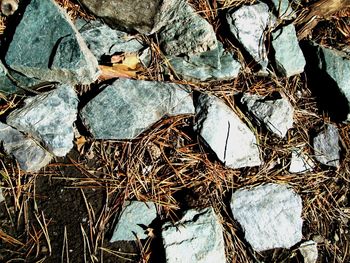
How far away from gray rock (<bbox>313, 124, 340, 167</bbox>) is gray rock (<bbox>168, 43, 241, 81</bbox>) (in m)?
0.66

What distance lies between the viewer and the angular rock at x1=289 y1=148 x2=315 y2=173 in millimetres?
2702

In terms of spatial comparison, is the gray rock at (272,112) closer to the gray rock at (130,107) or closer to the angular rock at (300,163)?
the angular rock at (300,163)

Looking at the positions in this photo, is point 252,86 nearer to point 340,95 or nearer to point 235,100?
point 235,100

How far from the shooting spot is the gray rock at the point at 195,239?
7.71 feet

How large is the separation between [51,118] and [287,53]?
4.88 feet

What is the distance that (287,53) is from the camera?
2811 millimetres

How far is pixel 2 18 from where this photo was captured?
2684mm

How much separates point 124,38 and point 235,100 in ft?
2.56

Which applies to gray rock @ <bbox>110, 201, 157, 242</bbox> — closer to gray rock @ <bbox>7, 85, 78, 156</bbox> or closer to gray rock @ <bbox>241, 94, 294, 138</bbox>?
gray rock @ <bbox>7, 85, 78, 156</bbox>

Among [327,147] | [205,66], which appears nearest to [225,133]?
[205,66]

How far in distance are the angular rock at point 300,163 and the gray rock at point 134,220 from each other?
2.88 feet

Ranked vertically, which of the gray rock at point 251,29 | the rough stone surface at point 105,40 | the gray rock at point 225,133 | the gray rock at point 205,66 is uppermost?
the rough stone surface at point 105,40

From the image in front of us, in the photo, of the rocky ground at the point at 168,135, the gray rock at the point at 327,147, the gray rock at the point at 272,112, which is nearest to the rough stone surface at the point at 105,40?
the rocky ground at the point at 168,135

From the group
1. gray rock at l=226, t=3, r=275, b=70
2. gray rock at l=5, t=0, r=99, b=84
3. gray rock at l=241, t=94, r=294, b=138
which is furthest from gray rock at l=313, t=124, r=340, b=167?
gray rock at l=5, t=0, r=99, b=84
